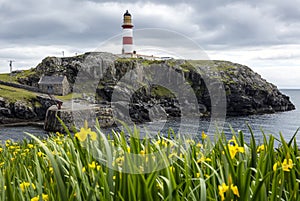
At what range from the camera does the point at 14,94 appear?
85.1 metres

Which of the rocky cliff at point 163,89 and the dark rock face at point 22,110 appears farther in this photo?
the rocky cliff at point 163,89

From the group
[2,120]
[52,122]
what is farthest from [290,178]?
[2,120]

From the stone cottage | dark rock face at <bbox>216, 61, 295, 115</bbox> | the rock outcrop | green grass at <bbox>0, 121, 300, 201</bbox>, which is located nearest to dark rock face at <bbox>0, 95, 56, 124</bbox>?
the rock outcrop

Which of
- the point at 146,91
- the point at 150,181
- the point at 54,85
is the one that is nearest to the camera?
the point at 150,181

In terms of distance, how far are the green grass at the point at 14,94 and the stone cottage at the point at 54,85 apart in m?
5.80

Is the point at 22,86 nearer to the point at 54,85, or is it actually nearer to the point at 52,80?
the point at 52,80

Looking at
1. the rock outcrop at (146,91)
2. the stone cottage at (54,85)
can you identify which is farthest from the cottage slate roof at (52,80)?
the rock outcrop at (146,91)

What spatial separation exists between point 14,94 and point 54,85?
1200cm

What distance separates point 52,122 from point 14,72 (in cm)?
6047

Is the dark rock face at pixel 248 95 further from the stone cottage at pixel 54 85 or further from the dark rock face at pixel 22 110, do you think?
the dark rock face at pixel 22 110

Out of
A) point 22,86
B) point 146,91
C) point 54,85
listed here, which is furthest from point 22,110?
point 146,91

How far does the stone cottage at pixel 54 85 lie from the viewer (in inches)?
3696

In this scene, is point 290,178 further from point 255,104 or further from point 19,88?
point 255,104

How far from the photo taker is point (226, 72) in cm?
12769
